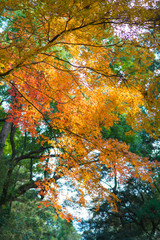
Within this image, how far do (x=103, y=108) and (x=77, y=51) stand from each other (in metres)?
1.33

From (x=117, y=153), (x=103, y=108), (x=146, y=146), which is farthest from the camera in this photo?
(x=146, y=146)

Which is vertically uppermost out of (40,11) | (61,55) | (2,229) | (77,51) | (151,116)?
(61,55)

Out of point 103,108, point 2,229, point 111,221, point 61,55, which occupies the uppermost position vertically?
point 61,55

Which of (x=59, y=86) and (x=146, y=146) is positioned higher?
(x=146, y=146)

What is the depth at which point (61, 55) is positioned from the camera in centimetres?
719

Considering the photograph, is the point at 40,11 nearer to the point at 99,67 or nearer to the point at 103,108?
the point at 99,67

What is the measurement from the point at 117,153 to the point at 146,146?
634 cm

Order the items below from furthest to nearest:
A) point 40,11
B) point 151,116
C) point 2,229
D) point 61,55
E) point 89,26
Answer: point 61,55, point 2,229, point 151,116, point 89,26, point 40,11

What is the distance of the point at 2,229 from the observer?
5973 mm

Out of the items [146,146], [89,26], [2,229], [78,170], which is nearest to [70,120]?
[78,170]

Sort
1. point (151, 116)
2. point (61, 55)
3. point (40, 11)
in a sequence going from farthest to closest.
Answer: point (61, 55)
point (151, 116)
point (40, 11)

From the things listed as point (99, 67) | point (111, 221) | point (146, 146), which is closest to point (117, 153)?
point (99, 67)

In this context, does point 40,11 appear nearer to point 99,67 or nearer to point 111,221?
point 99,67

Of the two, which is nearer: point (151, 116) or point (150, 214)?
point (151, 116)
